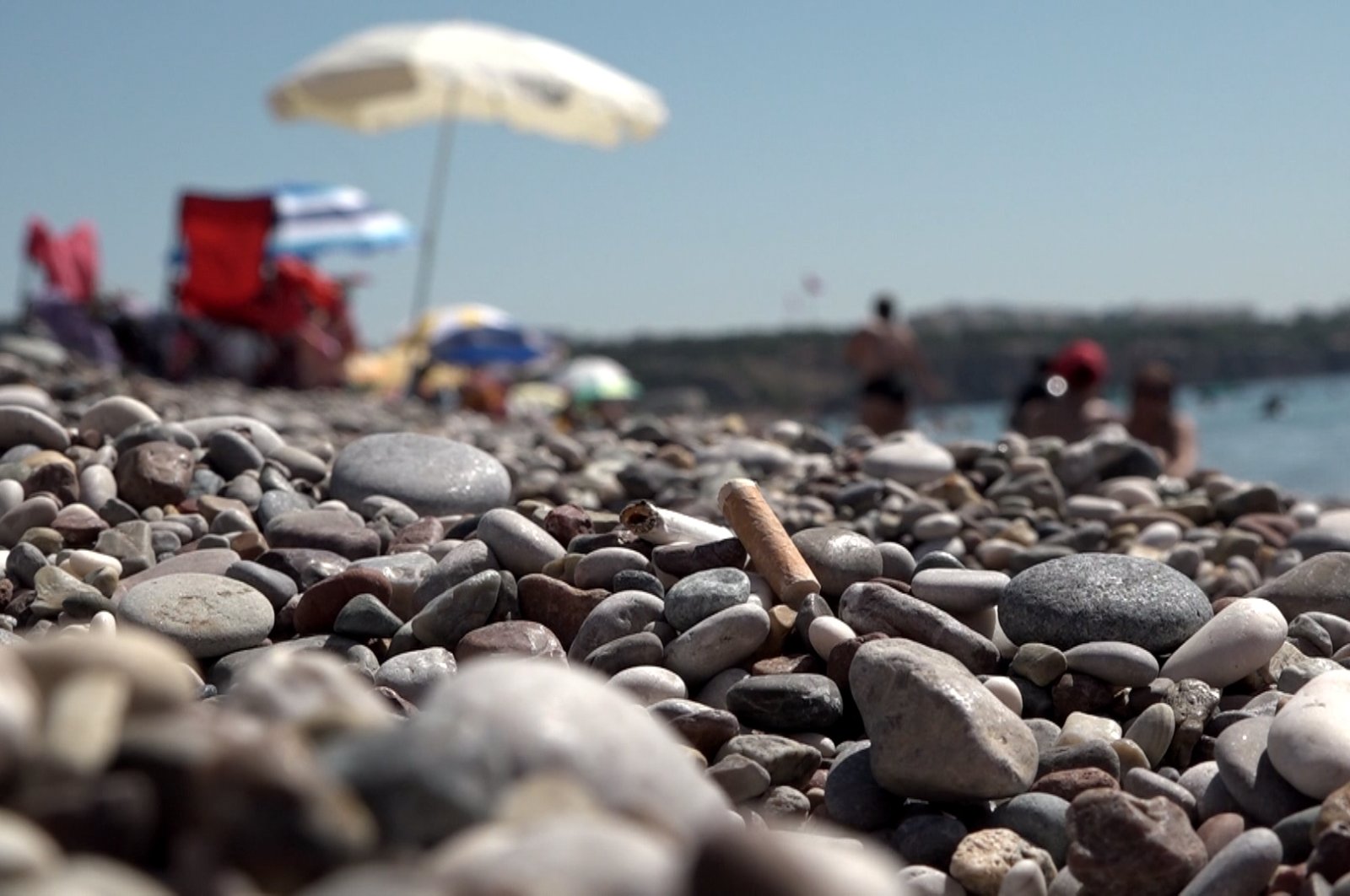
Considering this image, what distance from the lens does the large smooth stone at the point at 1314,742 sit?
8.47ft

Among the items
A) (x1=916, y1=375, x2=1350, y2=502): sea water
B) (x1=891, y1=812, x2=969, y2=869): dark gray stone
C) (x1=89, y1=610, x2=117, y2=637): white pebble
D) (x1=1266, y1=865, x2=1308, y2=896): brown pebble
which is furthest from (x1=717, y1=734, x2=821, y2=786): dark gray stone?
(x1=916, y1=375, x2=1350, y2=502): sea water

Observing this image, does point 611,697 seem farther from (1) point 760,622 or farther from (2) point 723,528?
(2) point 723,528

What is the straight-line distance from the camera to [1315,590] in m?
3.82

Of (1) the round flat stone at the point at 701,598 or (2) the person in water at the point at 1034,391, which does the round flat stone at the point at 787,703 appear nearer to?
(1) the round flat stone at the point at 701,598

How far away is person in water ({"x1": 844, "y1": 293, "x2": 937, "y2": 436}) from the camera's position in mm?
9555

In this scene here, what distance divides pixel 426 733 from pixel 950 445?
190 inches

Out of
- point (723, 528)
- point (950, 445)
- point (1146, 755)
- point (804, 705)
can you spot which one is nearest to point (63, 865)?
point (804, 705)

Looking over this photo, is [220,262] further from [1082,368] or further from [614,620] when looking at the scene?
[614,620]

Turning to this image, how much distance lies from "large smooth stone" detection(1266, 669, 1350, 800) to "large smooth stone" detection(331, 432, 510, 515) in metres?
2.52

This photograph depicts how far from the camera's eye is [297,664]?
60.8 inches

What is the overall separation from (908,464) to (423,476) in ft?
6.55

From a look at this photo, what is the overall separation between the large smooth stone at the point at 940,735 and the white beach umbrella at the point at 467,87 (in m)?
11.1

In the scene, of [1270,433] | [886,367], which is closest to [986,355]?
[1270,433]

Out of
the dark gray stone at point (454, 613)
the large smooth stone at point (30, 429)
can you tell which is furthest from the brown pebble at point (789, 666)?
the large smooth stone at point (30, 429)
